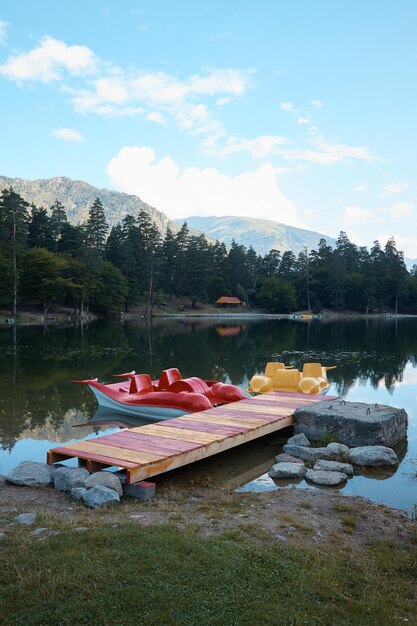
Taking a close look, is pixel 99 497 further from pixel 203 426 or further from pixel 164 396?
pixel 164 396

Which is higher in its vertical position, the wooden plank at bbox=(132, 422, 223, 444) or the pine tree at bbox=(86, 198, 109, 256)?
the pine tree at bbox=(86, 198, 109, 256)

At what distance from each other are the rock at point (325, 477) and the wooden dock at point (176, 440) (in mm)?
1812

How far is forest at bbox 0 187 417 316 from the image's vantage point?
60781 millimetres

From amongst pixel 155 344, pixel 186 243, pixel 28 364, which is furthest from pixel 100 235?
pixel 28 364

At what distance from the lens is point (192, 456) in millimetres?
9398

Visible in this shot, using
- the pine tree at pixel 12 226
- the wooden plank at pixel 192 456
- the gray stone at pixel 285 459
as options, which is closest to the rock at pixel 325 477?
the gray stone at pixel 285 459

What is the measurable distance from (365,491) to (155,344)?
2919cm

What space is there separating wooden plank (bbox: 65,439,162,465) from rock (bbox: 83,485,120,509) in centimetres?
85

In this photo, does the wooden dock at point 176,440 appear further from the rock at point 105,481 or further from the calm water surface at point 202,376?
the calm water surface at point 202,376

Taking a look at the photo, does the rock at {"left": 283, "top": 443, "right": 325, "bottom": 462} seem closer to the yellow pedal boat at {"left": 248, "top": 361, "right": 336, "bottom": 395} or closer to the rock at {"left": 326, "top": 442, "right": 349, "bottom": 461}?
the rock at {"left": 326, "top": 442, "right": 349, "bottom": 461}

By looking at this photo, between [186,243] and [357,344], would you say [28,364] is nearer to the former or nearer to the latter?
[357,344]

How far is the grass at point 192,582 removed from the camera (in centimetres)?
383

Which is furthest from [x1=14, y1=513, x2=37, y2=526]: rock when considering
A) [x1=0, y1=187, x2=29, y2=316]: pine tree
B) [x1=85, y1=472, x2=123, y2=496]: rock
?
[x1=0, y1=187, x2=29, y2=316]: pine tree

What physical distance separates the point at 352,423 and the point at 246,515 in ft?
18.2
